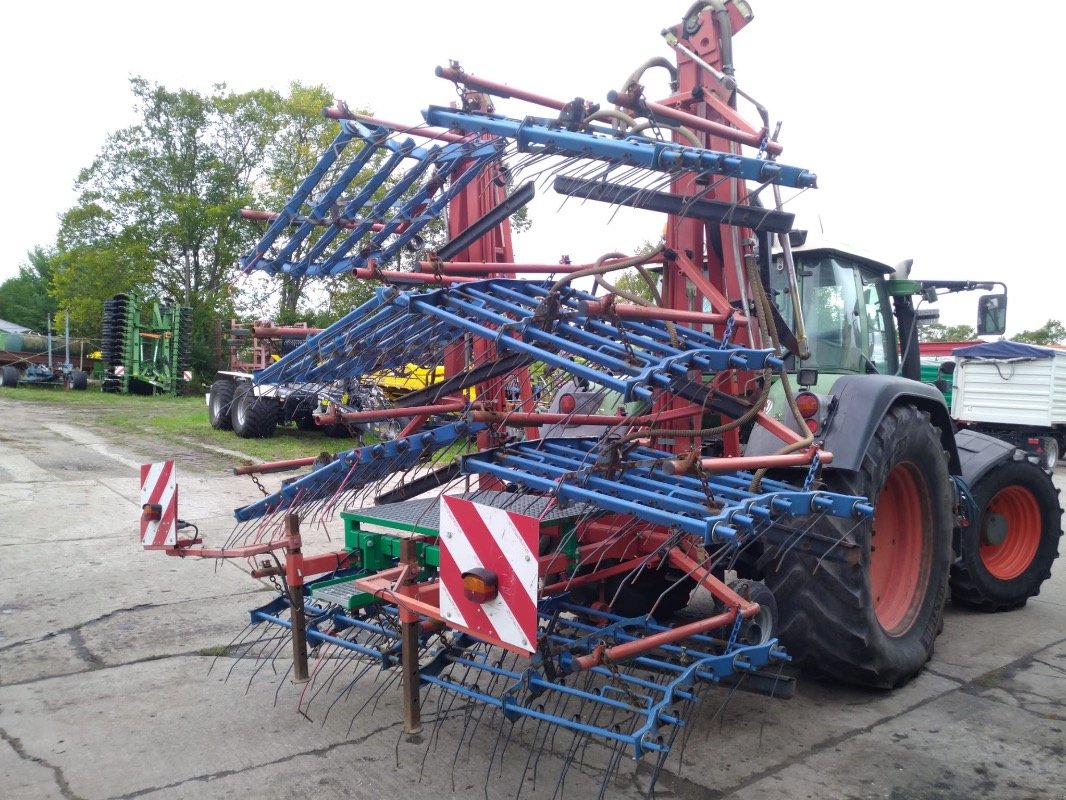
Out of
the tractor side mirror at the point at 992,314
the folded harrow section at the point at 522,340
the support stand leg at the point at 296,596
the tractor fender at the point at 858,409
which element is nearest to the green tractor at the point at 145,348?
the folded harrow section at the point at 522,340

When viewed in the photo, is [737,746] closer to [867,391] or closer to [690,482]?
[690,482]

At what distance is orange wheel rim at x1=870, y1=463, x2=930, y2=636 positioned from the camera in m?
4.03

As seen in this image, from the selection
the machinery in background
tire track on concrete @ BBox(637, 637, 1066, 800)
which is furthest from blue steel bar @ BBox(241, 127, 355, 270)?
the machinery in background

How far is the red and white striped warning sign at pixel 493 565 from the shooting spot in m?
2.43

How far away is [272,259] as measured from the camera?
4012mm

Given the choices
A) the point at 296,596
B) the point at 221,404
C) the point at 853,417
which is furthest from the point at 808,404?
the point at 221,404

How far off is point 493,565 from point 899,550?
8.63 ft

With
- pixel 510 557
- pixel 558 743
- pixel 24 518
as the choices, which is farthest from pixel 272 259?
pixel 24 518

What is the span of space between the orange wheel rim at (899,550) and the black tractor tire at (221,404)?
12.0m

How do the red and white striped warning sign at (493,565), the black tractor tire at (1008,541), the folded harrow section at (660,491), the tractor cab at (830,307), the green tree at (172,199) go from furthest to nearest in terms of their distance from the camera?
the green tree at (172,199) < the black tractor tire at (1008,541) < the tractor cab at (830,307) < the folded harrow section at (660,491) < the red and white striped warning sign at (493,565)

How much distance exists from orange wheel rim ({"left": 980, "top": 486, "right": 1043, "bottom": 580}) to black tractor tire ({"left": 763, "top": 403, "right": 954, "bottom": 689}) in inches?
59.1

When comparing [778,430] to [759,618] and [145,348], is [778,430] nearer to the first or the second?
[759,618]

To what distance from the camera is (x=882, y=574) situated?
13.7 ft

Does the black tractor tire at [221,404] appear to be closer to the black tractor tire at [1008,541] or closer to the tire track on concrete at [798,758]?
the black tractor tire at [1008,541]
